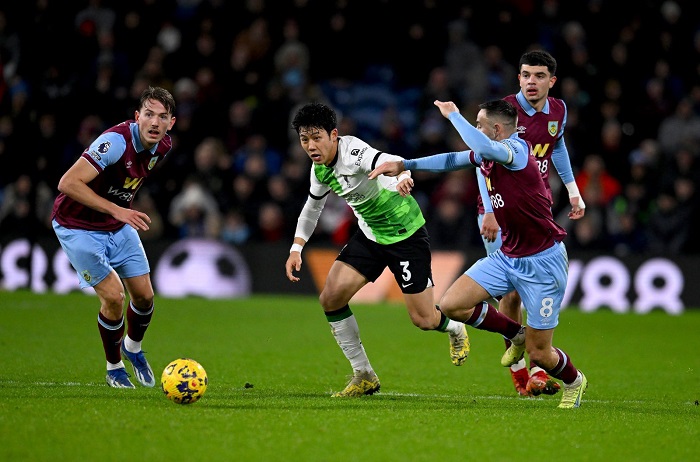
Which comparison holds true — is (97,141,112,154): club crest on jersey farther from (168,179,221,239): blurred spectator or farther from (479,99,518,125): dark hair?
(168,179,221,239): blurred spectator

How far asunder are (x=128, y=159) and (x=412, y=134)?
37.7 ft

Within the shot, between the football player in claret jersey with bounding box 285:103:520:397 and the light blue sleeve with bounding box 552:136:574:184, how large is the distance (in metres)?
1.40

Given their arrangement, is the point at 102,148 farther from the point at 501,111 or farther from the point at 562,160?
the point at 562,160

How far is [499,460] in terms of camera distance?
5.64m

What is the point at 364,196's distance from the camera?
8.29 metres

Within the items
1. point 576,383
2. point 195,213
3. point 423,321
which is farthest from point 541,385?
point 195,213

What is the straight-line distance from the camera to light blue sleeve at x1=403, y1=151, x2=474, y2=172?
7.39 metres

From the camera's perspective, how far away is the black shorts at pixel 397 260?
27.1 feet

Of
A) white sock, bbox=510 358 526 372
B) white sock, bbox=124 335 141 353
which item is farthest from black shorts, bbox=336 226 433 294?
white sock, bbox=124 335 141 353

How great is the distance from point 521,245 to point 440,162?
89 centimetres

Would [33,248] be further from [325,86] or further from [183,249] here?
[325,86]

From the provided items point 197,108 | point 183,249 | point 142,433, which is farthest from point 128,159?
point 197,108

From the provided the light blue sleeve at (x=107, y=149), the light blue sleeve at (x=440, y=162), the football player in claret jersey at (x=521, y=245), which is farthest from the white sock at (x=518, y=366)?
the light blue sleeve at (x=107, y=149)

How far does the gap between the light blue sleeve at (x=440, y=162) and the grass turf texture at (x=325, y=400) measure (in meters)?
1.67
